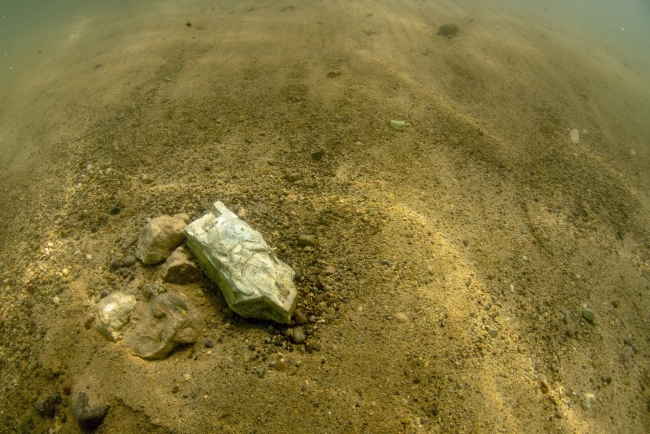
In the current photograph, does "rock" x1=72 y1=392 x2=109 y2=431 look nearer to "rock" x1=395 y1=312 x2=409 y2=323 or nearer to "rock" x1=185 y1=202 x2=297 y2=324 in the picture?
"rock" x1=185 y1=202 x2=297 y2=324

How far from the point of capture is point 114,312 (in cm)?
175

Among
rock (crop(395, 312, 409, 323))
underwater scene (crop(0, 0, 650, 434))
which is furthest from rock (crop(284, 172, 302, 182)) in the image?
rock (crop(395, 312, 409, 323))

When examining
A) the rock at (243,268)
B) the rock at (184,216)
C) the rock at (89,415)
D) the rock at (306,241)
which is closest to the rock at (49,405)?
the rock at (89,415)

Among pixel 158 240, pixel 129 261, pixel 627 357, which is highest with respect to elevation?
pixel 158 240

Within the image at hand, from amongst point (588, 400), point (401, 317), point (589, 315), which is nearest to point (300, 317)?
point (401, 317)

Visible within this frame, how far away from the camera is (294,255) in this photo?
2008mm

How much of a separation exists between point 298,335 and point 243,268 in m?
0.45

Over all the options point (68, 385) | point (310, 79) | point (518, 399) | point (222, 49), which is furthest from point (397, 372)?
point (222, 49)

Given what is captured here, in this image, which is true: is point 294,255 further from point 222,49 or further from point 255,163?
point 222,49

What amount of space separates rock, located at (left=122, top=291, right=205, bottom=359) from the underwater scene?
1 centimetres

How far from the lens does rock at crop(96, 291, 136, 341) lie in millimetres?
1711

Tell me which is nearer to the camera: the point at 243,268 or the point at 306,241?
the point at 243,268

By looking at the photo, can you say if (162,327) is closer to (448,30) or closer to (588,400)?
(588,400)

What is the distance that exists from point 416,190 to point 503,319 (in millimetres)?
1015
